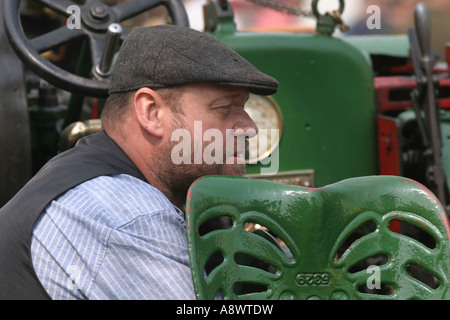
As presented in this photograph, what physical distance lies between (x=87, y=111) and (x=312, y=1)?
1.14 meters

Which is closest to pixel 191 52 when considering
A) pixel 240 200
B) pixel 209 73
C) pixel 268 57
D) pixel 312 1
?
pixel 209 73

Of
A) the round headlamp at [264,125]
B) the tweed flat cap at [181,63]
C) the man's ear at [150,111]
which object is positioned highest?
the tweed flat cap at [181,63]

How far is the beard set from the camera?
1232 millimetres

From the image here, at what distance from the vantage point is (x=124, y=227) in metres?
1.03

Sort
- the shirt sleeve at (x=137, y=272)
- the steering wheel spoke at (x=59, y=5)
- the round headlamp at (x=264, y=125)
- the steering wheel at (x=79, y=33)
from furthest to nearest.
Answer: the round headlamp at (x=264, y=125) → the steering wheel spoke at (x=59, y=5) → the steering wheel at (x=79, y=33) → the shirt sleeve at (x=137, y=272)

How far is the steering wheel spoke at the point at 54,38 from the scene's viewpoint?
83.7 inches

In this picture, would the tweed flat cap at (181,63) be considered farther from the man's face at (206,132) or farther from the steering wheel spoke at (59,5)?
the steering wheel spoke at (59,5)

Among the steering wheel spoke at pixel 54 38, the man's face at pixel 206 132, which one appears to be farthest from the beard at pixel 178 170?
the steering wheel spoke at pixel 54 38

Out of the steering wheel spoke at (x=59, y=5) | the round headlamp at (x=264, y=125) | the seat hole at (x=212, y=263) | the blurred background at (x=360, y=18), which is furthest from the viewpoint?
the blurred background at (x=360, y=18)

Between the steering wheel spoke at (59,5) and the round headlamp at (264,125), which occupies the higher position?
the steering wheel spoke at (59,5)

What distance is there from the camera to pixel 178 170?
4.10 ft
